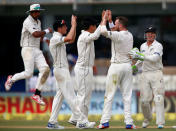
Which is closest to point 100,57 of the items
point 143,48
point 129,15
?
point 129,15

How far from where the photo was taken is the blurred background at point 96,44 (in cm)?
2034

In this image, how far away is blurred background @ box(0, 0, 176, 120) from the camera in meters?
20.3

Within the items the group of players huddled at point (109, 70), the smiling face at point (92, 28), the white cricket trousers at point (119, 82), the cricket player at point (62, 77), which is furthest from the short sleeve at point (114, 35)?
the cricket player at point (62, 77)

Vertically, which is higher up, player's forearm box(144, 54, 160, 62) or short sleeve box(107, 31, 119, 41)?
short sleeve box(107, 31, 119, 41)

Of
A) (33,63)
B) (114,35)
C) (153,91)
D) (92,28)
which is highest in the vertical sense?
(92,28)

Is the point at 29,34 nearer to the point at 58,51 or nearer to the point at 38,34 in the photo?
the point at 38,34

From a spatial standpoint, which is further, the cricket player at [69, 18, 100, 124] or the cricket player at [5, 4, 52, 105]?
the cricket player at [5, 4, 52, 105]

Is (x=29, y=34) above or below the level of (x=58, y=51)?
above

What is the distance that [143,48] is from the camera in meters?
12.7

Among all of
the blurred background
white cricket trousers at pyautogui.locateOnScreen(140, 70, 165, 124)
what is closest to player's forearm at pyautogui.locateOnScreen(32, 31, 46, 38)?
white cricket trousers at pyautogui.locateOnScreen(140, 70, 165, 124)

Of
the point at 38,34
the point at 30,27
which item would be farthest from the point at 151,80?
the point at 30,27

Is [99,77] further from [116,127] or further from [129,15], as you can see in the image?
[116,127]

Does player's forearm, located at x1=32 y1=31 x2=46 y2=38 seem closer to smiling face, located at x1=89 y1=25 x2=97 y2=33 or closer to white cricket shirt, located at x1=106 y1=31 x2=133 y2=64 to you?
smiling face, located at x1=89 y1=25 x2=97 y2=33

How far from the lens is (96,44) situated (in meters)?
24.7
